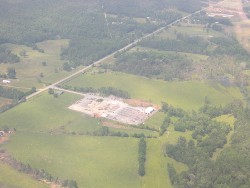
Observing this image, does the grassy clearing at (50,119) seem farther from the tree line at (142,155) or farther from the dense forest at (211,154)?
the dense forest at (211,154)

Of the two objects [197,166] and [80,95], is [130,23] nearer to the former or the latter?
[80,95]

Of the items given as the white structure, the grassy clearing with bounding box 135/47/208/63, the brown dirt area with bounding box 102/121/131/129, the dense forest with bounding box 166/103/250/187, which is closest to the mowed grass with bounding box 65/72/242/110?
the white structure

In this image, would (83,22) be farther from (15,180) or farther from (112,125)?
(15,180)

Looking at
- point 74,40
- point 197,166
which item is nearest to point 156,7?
point 74,40

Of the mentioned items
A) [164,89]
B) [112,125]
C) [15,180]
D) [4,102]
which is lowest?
[15,180]

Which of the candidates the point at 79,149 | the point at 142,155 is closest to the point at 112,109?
the point at 79,149

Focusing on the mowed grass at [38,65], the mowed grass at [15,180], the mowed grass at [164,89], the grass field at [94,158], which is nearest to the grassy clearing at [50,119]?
the grass field at [94,158]

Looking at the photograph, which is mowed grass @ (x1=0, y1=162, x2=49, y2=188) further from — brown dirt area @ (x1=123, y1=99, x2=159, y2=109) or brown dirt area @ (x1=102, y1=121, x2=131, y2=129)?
brown dirt area @ (x1=123, y1=99, x2=159, y2=109)

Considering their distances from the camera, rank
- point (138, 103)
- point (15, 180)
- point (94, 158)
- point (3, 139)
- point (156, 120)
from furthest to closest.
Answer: point (138, 103) → point (156, 120) → point (3, 139) → point (94, 158) → point (15, 180)
